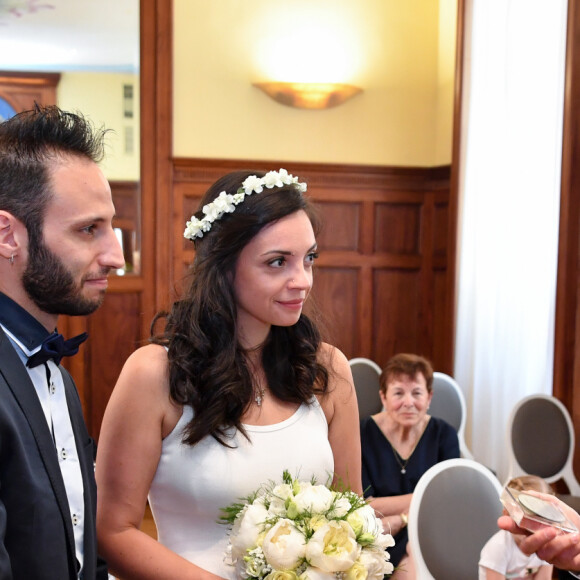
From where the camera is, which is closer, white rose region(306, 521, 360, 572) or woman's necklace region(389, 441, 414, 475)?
white rose region(306, 521, 360, 572)

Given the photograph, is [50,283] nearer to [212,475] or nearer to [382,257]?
[212,475]

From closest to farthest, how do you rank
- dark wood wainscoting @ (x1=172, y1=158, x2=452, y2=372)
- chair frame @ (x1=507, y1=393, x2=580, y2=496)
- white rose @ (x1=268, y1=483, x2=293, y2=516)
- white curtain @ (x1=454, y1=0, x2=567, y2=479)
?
1. white rose @ (x1=268, y1=483, x2=293, y2=516)
2. chair frame @ (x1=507, y1=393, x2=580, y2=496)
3. white curtain @ (x1=454, y1=0, x2=567, y2=479)
4. dark wood wainscoting @ (x1=172, y1=158, x2=452, y2=372)

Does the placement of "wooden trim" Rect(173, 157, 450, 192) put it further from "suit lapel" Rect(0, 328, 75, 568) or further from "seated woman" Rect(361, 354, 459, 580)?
"suit lapel" Rect(0, 328, 75, 568)

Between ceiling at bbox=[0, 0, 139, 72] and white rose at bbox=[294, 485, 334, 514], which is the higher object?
ceiling at bbox=[0, 0, 139, 72]

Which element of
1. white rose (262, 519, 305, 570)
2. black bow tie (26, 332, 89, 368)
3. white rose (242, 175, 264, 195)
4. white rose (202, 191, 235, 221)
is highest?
white rose (242, 175, 264, 195)

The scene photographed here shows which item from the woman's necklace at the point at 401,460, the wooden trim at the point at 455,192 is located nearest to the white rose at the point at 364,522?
the woman's necklace at the point at 401,460

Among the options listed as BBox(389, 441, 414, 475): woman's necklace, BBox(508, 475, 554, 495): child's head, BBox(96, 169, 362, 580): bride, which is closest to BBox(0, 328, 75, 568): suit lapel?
BBox(96, 169, 362, 580): bride

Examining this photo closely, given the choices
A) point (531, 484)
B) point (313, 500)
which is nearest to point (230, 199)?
point (313, 500)

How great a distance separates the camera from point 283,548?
4.88ft

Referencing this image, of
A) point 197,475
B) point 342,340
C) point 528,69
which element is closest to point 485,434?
point 342,340

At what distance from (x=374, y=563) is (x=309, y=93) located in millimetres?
4743

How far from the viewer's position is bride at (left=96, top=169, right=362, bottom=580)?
1824 mm

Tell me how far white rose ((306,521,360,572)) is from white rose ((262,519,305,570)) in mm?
19

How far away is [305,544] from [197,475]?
1.44ft
